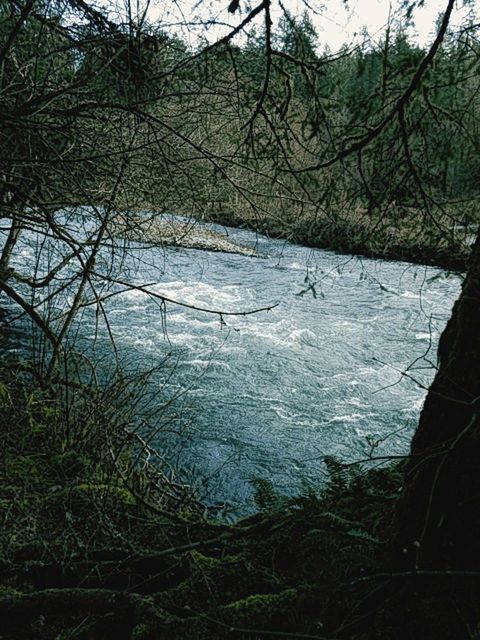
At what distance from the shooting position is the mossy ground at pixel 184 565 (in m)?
2.16

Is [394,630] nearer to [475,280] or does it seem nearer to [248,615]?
[248,615]

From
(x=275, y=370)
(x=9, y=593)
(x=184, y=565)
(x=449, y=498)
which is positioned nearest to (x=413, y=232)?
(x=449, y=498)

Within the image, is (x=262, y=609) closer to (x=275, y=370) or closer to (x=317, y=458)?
(x=317, y=458)

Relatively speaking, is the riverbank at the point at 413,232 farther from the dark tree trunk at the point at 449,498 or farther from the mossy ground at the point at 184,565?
the mossy ground at the point at 184,565

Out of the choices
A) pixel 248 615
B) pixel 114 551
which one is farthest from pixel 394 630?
pixel 114 551

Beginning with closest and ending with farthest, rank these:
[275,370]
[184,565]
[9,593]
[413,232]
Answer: [9,593], [184,565], [413,232], [275,370]

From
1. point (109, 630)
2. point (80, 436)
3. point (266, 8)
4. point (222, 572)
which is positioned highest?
point (266, 8)

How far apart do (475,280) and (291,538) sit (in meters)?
1.63

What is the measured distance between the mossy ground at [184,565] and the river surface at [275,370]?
117 cm

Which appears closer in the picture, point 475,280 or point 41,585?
point 475,280

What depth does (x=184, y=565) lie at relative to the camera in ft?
9.23

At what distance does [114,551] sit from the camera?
313 centimetres

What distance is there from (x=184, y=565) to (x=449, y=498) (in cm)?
151

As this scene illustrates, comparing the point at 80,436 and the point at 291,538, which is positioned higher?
the point at 291,538
